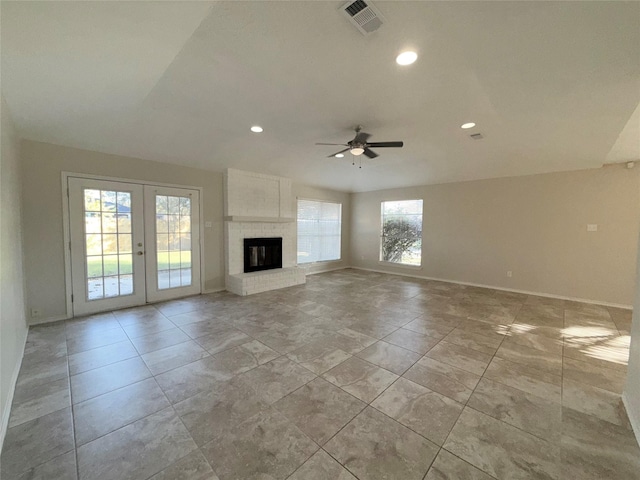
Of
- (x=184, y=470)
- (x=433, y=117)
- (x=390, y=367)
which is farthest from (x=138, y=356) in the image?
(x=433, y=117)

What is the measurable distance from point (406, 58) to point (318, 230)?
5738 mm

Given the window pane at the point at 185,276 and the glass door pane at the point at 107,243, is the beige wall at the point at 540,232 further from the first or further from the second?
the glass door pane at the point at 107,243

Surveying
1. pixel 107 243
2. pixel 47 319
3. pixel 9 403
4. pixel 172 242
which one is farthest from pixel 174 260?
pixel 9 403

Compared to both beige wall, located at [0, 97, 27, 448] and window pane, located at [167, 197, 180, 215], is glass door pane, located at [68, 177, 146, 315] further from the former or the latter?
beige wall, located at [0, 97, 27, 448]

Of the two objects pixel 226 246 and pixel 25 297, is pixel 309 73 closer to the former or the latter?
pixel 226 246

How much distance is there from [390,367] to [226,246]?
430cm

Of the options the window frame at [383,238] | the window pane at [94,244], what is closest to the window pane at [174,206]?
the window pane at [94,244]

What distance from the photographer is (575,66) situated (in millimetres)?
2346

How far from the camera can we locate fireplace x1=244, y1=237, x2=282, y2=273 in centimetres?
581

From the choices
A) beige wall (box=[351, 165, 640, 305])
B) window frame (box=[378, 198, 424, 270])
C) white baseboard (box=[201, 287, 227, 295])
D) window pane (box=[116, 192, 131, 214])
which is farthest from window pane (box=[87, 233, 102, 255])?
beige wall (box=[351, 165, 640, 305])

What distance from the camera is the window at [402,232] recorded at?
7.26 meters

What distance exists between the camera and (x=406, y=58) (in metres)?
2.28

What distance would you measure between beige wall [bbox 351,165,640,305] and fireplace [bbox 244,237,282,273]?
4.03 metres

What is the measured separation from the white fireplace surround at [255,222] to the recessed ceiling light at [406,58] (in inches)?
161
